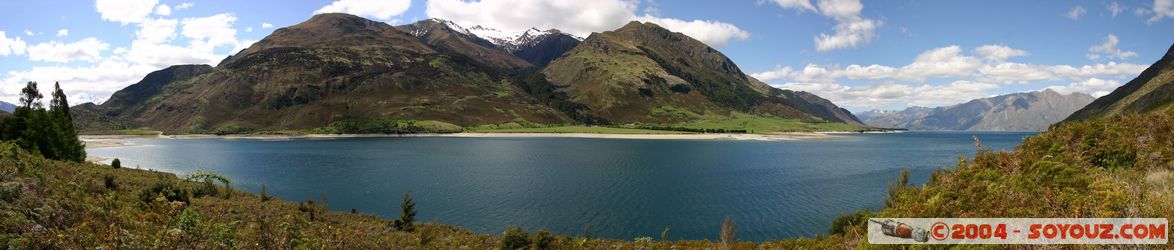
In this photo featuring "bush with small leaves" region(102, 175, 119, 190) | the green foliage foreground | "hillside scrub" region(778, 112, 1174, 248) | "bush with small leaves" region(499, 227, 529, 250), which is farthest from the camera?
"bush with small leaves" region(102, 175, 119, 190)

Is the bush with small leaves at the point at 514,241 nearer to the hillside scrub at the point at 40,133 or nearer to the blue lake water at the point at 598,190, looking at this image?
the blue lake water at the point at 598,190

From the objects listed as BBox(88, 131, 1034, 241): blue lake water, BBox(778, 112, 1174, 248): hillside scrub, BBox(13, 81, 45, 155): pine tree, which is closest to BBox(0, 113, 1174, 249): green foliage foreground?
BBox(778, 112, 1174, 248): hillside scrub

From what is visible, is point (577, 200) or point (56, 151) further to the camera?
point (577, 200)

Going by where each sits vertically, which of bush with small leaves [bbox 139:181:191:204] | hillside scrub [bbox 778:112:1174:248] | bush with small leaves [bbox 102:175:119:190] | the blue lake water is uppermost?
hillside scrub [bbox 778:112:1174:248]

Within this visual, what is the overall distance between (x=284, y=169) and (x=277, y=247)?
346ft

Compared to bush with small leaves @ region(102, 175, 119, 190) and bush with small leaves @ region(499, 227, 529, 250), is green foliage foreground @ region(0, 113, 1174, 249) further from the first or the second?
bush with small leaves @ region(102, 175, 119, 190)

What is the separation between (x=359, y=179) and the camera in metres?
85.3

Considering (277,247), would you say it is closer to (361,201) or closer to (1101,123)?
(1101,123)

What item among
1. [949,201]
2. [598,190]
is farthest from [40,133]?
[949,201]

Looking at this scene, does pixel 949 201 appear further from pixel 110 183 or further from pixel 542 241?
pixel 110 183

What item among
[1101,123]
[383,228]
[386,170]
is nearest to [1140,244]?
[1101,123]

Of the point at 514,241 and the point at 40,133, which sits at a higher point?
the point at 40,133

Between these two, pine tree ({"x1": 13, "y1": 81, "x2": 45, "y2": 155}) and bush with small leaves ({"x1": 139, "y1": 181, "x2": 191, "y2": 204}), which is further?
pine tree ({"x1": 13, "y1": 81, "x2": 45, "y2": 155})

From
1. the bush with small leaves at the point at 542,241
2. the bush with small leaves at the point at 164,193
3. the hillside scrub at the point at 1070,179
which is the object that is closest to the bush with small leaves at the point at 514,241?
the bush with small leaves at the point at 542,241
